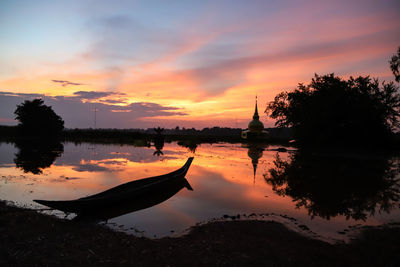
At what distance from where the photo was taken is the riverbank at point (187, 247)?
6473 millimetres

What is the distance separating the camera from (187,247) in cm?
733

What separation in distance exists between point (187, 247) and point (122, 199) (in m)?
5.04

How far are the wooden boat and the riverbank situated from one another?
72cm

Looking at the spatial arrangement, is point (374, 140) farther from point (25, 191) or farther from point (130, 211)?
point (25, 191)

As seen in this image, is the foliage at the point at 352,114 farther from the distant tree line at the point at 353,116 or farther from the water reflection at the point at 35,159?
the water reflection at the point at 35,159

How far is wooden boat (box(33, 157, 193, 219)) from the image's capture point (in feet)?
30.0

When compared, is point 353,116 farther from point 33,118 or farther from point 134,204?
point 33,118

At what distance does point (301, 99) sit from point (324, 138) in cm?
1608

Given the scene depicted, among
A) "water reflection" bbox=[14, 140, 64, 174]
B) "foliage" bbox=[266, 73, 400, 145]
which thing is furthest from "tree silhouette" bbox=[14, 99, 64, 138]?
"foliage" bbox=[266, 73, 400, 145]

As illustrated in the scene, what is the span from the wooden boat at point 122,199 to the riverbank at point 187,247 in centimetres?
72

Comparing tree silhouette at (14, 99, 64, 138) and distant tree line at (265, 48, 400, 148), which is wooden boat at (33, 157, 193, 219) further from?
tree silhouette at (14, 99, 64, 138)

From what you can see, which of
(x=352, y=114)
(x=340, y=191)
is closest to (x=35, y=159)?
(x=340, y=191)

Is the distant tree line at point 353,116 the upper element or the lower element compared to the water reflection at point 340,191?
upper

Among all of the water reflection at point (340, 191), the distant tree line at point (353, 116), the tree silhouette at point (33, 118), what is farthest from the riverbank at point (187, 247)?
the tree silhouette at point (33, 118)
